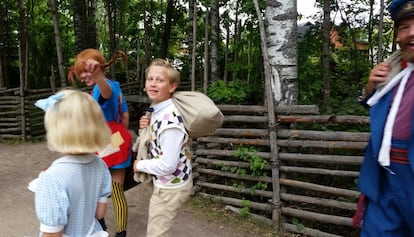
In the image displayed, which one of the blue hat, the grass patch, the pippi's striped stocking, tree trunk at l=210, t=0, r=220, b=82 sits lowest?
the grass patch

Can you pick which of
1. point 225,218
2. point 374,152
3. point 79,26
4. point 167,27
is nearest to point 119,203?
point 225,218

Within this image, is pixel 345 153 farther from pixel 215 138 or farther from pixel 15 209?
pixel 15 209

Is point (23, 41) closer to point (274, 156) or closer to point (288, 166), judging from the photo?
point (274, 156)

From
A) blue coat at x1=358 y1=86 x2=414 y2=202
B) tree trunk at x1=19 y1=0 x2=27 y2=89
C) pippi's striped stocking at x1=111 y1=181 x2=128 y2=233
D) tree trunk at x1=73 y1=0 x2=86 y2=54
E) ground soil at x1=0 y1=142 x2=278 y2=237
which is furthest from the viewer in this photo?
tree trunk at x1=73 y1=0 x2=86 y2=54

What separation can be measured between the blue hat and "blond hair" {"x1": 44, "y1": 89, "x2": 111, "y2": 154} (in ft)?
4.40

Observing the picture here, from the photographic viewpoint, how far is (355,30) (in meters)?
8.73

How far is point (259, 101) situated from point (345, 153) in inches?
73.3

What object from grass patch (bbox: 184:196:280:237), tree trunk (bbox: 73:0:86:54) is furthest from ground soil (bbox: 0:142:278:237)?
tree trunk (bbox: 73:0:86:54)

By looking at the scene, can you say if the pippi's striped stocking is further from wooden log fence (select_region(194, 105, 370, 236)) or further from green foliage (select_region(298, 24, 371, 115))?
green foliage (select_region(298, 24, 371, 115))

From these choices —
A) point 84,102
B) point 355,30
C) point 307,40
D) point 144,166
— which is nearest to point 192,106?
point 144,166

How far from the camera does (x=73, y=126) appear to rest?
1.62 meters

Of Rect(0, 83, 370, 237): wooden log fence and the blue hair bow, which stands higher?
the blue hair bow

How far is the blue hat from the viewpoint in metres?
1.47

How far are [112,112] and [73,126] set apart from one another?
3.57 feet
